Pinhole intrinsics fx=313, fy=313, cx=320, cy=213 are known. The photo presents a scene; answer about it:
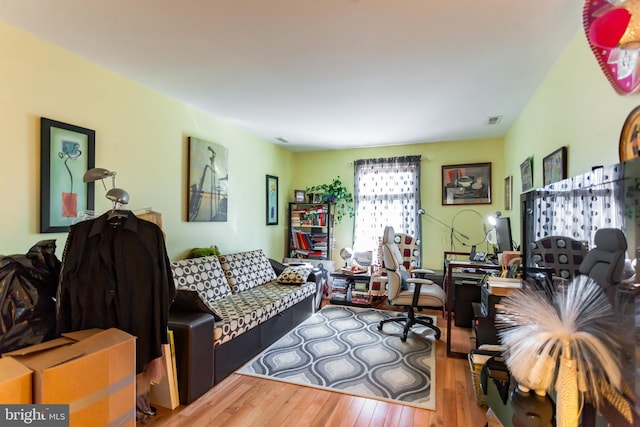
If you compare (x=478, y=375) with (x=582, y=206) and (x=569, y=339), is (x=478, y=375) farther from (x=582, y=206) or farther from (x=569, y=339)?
(x=582, y=206)

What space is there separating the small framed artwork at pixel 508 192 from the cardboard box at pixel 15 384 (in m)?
4.49

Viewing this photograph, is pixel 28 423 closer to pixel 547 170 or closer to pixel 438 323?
pixel 547 170

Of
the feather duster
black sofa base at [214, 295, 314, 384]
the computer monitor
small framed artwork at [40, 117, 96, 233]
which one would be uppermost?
small framed artwork at [40, 117, 96, 233]

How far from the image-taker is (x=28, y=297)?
57.4 inches

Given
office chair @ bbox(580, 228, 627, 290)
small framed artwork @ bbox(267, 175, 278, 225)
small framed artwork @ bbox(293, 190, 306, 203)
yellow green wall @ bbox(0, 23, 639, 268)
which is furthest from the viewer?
small framed artwork @ bbox(293, 190, 306, 203)

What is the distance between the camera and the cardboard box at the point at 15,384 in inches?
41.1

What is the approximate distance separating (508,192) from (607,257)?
11.6 ft

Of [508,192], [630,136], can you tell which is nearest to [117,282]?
[630,136]

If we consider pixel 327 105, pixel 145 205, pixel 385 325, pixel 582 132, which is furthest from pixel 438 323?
pixel 145 205

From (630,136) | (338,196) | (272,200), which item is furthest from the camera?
(338,196)

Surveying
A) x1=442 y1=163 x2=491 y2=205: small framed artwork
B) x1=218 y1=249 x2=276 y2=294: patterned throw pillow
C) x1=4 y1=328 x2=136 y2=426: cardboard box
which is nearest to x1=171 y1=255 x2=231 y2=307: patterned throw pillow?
x1=218 y1=249 x2=276 y2=294: patterned throw pillow

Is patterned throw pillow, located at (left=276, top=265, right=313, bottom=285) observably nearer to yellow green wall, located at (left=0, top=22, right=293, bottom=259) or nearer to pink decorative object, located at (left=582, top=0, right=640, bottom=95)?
yellow green wall, located at (left=0, top=22, right=293, bottom=259)

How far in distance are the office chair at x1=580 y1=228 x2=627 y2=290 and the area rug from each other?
1.54 m

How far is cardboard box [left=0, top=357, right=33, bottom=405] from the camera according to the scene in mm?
1043
